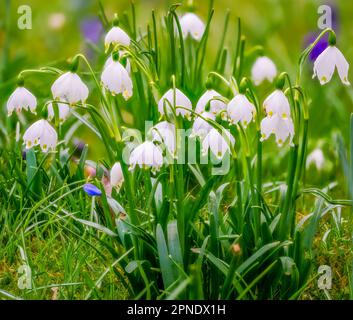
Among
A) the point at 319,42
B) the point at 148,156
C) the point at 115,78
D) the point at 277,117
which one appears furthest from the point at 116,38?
the point at 319,42

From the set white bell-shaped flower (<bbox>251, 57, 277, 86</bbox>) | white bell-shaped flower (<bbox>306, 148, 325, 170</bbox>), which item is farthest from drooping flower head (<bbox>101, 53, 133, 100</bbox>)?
white bell-shaped flower (<bbox>306, 148, 325, 170</bbox>)

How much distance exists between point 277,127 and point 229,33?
10.8 feet

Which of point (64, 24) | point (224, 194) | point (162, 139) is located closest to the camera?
point (162, 139)

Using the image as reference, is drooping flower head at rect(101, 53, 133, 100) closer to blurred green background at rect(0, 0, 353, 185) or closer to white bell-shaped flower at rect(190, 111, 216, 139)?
white bell-shaped flower at rect(190, 111, 216, 139)

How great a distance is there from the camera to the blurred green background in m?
4.40

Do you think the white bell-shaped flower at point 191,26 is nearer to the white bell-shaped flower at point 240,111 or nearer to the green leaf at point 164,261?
the white bell-shaped flower at point 240,111

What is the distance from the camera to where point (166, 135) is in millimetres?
2416

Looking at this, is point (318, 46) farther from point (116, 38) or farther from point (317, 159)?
point (116, 38)

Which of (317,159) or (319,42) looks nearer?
(317,159)

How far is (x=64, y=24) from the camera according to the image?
5.64 m

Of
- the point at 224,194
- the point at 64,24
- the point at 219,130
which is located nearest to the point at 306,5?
the point at 64,24

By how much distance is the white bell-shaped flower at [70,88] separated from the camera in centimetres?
237
